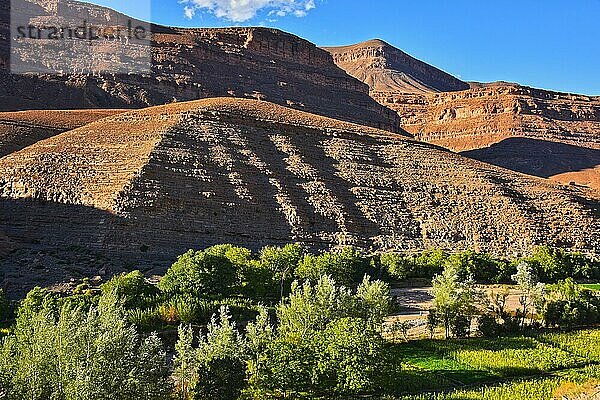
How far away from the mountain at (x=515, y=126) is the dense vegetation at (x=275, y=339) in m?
86.5

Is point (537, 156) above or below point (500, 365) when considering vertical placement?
above

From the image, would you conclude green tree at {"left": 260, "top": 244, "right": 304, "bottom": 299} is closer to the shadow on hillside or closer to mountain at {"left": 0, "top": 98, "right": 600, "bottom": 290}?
mountain at {"left": 0, "top": 98, "right": 600, "bottom": 290}

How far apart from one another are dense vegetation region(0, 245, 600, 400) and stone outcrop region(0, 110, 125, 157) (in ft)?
108

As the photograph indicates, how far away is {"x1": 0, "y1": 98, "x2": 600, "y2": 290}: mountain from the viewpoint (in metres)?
44.7

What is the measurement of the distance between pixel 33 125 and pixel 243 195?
30666 millimetres

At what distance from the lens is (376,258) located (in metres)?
46.1

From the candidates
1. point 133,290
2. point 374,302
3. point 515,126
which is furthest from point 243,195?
point 515,126

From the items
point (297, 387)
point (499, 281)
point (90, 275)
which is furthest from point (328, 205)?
point (297, 387)

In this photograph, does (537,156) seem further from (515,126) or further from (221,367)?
(221,367)

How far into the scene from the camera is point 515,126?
130500 mm

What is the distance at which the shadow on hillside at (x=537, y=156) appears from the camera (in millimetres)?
113688

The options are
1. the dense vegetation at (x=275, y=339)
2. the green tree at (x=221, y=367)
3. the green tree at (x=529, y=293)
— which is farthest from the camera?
the green tree at (x=529, y=293)

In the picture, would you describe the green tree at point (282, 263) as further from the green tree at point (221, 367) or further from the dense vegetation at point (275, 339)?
the green tree at point (221, 367)

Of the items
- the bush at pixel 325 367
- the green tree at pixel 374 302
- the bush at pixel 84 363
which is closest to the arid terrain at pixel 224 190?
the green tree at pixel 374 302
